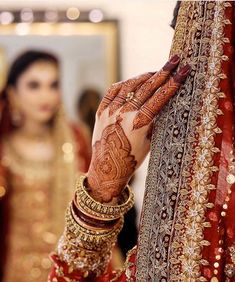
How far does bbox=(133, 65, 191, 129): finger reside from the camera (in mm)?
825

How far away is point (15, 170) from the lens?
2512 millimetres

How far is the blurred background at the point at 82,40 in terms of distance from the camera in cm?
271

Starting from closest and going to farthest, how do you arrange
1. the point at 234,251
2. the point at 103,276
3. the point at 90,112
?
the point at 234,251 → the point at 103,276 → the point at 90,112

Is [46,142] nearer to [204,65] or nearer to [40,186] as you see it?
[40,186]

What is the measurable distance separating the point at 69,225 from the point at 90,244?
0.03 meters

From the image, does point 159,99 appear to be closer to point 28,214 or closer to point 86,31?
point 28,214

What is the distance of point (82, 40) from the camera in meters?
2.79

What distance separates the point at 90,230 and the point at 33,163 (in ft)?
5.41

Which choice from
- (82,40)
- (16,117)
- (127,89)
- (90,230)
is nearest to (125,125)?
(127,89)

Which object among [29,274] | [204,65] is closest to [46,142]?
[29,274]

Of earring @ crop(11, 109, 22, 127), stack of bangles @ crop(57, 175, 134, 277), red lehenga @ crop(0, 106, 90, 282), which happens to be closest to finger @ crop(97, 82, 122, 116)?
stack of bangles @ crop(57, 175, 134, 277)

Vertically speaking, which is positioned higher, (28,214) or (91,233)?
(91,233)

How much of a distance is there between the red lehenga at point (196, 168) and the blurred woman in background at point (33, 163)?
5.53 ft

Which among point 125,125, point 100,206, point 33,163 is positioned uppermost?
point 125,125
